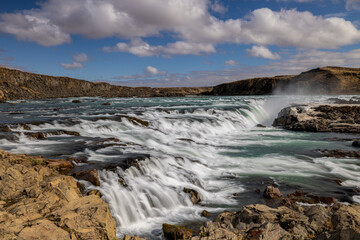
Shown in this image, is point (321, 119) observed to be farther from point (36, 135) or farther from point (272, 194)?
point (36, 135)

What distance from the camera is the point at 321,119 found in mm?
19766

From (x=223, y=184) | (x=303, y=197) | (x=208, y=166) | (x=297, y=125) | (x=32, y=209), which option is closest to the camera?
(x=32, y=209)

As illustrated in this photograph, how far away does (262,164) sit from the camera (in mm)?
10914

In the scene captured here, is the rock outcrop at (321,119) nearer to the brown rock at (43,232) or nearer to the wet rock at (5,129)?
the brown rock at (43,232)

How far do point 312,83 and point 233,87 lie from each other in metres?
31.0

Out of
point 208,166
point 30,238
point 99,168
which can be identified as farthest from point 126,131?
point 30,238

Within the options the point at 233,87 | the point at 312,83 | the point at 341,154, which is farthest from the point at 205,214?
the point at 233,87

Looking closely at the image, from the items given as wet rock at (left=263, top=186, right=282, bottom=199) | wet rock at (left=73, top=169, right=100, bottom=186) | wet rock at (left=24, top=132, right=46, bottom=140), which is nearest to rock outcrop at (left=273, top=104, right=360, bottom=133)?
wet rock at (left=263, top=186, right=282, bottom=199)

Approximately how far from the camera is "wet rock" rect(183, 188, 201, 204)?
23.8ft

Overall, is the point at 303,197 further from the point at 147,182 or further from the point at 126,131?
the point at 126,131

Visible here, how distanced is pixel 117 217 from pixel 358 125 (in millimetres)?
19028

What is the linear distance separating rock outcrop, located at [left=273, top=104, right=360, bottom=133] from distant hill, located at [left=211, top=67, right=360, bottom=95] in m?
61.2

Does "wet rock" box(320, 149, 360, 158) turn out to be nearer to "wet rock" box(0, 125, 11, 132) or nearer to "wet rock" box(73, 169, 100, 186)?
"wet rock" box(73, 169, 100, 186)

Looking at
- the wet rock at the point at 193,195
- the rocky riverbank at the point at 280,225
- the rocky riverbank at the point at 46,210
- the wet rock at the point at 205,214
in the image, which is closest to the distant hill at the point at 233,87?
the rocky riverbank at the point at 46,210
